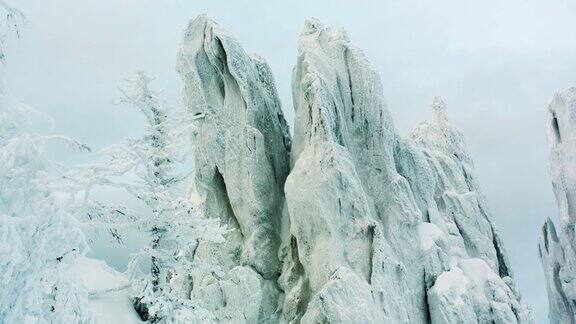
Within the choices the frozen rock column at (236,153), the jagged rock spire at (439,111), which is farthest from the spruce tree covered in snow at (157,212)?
the jagged rock spire at (439,111)

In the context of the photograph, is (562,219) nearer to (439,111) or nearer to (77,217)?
(439,111)

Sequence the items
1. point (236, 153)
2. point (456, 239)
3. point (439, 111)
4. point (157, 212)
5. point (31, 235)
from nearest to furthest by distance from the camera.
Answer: point (31, 235), point (157, 212), point (236, 153), point (456, 239), point (439, 111)

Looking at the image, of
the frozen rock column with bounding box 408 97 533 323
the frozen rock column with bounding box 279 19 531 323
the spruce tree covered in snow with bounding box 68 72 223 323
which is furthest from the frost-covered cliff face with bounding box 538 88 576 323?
the spruce tree covered in snow with bounding box 68 72 223 323

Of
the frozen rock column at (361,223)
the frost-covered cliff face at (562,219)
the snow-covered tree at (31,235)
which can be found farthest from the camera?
the frost-covered cliff face at (562,219)

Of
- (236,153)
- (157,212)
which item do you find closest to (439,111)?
(236,153)

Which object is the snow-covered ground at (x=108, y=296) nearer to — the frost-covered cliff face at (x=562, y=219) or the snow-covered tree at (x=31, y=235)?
the snow-covered tree at (x=31, y=235)

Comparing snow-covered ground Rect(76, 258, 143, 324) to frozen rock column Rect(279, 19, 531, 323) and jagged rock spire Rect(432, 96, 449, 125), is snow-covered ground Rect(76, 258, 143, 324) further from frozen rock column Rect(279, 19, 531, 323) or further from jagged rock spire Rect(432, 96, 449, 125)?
jagged rock spire Rect(432, 96, 449, 125)
